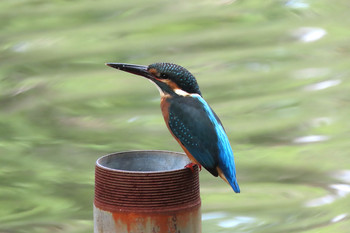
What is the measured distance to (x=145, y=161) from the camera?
1564mm

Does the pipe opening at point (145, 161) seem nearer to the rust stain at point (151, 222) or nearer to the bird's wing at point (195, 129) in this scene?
the bird's wing at point (195, 129)

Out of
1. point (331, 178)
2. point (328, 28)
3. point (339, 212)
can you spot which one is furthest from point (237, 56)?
point (339, 212)

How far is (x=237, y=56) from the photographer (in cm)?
361

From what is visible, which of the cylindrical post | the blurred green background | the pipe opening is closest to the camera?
the cylindrical post

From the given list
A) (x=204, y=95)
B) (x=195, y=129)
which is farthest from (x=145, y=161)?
(x=204, y=95)

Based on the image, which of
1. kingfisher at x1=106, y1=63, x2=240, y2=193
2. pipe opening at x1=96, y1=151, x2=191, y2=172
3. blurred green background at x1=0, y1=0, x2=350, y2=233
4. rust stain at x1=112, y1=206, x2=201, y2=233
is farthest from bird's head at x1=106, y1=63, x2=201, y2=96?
blurred green background at x1=0, y1=0, x2=350, y2=233

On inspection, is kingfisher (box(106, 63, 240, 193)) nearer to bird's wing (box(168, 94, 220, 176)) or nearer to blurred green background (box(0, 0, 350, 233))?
bird's wing (box(168, 94, 220, 176))

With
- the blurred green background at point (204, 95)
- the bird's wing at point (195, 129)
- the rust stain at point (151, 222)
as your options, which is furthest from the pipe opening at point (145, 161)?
the blurred green background at point (204, 95)

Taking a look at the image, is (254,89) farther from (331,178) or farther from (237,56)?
(331,178)

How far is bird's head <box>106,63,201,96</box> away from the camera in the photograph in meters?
1.60

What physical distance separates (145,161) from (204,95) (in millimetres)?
1827

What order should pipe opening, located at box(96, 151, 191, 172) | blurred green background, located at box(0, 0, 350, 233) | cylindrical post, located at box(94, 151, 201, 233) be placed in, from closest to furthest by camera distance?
cylindrical post, located at box(94, 151, 201, 233) < pipe opening, located at box(96, 151, 191, 172) < blurred green background, located at box(0, 0, 350, 233)

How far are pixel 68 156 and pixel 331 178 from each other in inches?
42.1

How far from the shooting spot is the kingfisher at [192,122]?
1570 millimetres
